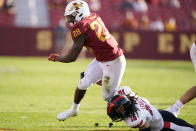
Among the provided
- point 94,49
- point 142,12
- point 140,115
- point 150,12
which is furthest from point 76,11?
point 150,12

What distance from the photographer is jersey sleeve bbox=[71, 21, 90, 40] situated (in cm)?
631

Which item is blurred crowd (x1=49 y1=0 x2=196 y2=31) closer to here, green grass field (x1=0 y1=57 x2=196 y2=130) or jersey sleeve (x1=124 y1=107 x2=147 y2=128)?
green grass field (x1=0 y1=57 x2=196 y2=130)

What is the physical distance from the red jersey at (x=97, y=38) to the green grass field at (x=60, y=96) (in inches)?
43.8

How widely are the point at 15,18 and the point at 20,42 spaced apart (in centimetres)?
401

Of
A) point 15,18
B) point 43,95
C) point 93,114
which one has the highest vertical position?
point 93,114

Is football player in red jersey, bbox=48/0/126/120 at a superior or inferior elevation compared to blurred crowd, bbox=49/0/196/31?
superior

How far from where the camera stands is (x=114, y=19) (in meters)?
25.3

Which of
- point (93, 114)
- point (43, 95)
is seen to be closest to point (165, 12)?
point (43, 95)

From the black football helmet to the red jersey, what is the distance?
3.50 feet

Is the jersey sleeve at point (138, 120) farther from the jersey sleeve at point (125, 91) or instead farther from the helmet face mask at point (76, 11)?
the helmet face mask at point (76, 11)

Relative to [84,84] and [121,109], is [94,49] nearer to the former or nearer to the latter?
[84,84]

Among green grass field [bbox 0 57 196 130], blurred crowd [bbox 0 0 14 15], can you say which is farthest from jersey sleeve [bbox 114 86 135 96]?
blurred crowd [bbox 0 0 14 15]

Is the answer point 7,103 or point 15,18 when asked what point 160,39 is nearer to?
point 15,18

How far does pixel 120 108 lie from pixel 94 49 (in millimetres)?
1327
